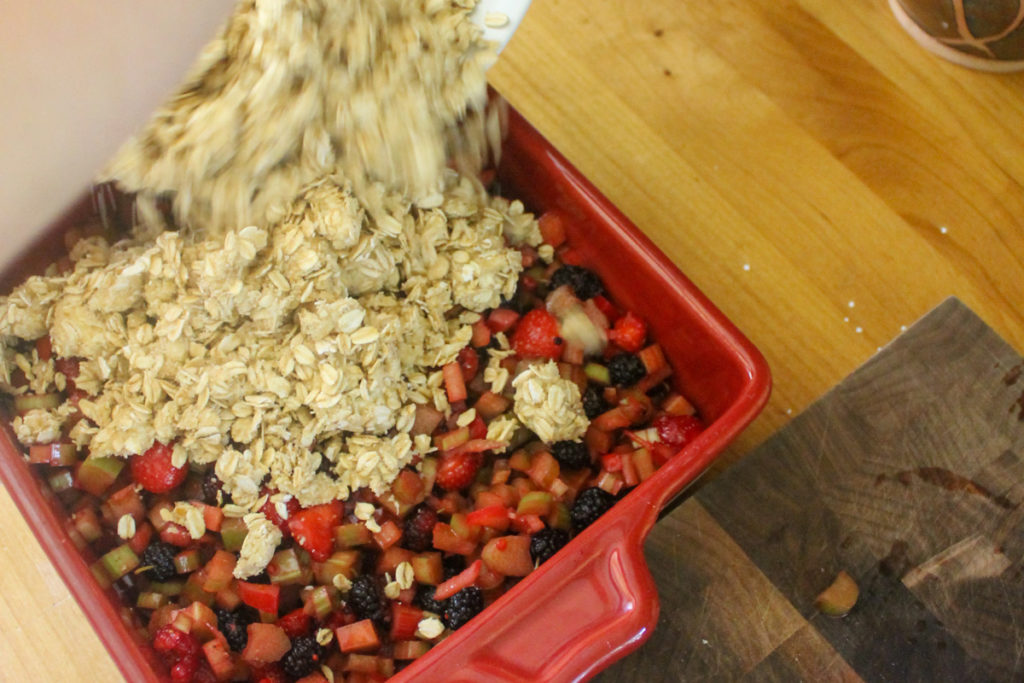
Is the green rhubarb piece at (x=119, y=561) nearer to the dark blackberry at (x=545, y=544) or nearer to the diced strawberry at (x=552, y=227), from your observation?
the dark blackberry at (x=545, y=544)

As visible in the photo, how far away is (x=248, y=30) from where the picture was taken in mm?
983

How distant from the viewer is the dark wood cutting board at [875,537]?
3.87 feet

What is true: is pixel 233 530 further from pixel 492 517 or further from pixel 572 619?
pixel 572 619

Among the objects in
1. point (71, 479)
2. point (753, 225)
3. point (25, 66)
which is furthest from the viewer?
point (753, 225)

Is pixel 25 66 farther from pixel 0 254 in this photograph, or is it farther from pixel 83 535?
pixel 83 535

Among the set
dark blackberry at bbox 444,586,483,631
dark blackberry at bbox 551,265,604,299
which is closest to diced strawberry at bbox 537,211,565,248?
dark blackberry at bbox 551,265,604,299

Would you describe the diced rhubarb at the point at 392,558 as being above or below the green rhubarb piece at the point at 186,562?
above

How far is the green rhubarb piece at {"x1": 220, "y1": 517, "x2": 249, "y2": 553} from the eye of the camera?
3.80 ft

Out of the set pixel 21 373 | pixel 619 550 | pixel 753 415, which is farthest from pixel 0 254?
pixel 753 415

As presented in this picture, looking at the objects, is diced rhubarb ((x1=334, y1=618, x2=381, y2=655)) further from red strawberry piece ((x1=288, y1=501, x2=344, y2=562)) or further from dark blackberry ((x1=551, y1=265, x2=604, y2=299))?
dark blackberry ((x1=551, y1=265, x2=604, y2=299))

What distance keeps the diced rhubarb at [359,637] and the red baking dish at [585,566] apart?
0.16 meters

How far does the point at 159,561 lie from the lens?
1.12 m

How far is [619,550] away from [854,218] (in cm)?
80

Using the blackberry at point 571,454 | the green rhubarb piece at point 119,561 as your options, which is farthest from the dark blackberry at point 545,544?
the green rhubarb piece at point 119,561
